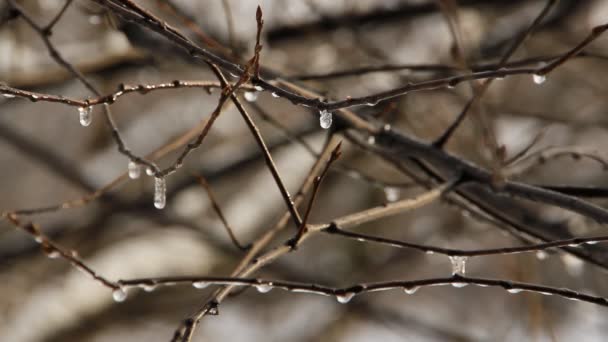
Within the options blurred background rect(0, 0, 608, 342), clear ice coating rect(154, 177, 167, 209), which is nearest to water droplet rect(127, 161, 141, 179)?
clear ice coating rect(154, 177, 167, 209)

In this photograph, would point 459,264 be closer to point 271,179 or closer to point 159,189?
point 159,189

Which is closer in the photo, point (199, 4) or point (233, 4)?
point (199, 4)

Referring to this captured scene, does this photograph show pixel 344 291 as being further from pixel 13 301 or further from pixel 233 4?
pixel 13 301

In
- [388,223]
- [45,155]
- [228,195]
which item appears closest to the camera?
[45,155]

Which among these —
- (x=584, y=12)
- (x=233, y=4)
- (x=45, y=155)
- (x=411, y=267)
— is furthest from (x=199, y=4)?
(x=411, y=267)

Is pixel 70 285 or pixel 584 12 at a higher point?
pixel 584 12

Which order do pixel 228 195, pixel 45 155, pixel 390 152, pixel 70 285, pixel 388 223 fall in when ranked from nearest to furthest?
pixel 390 152 < pixel 45 155 < pixel 70 285 < pixel 228 195 < pixel 388 223

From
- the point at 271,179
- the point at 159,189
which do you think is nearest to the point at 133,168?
the point at 159,189

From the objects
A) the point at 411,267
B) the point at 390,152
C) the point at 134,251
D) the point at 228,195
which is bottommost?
the point at 390,152

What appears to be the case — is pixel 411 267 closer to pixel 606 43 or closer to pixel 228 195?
pixel 228 195
